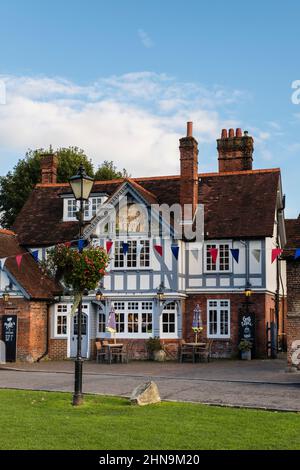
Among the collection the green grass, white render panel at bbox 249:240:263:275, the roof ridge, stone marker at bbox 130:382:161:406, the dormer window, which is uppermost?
the dormer window

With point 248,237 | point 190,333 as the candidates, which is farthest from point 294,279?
point 190,333

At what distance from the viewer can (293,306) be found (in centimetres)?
2312

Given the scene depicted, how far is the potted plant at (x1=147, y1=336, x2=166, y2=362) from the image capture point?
29.2m

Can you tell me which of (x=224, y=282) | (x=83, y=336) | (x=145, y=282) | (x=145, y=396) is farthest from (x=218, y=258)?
(x=145, y=396)

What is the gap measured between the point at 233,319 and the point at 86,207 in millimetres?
9548

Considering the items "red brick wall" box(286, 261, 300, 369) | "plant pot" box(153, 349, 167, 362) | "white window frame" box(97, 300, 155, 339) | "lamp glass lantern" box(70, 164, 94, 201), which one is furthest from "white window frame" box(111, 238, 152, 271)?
"lamp glass lantern" box(70, 164, 94, 201)

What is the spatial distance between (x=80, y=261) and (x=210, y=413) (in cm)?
460

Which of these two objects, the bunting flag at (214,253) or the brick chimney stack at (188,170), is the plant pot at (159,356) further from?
the brick chimney stack at (188,170)

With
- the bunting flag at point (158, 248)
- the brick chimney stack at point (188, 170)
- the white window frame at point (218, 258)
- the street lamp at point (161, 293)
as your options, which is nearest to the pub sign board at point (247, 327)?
the white window frame at point (218, 258)

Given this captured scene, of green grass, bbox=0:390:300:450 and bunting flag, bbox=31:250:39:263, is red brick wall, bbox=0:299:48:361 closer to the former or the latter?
bunting flag, bbox=31:250:39:263

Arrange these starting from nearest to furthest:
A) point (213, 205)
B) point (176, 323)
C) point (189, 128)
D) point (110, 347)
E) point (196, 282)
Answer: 1. point (110, 347)
2. point (176, 323)
3. point (196, 282)
4. point (189, 128)
5. point (213, 205)

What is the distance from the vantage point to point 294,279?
2325 cm

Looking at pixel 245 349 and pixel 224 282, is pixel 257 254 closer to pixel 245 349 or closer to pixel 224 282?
pixel 224 282

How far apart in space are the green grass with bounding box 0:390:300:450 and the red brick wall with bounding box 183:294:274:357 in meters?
15.3
